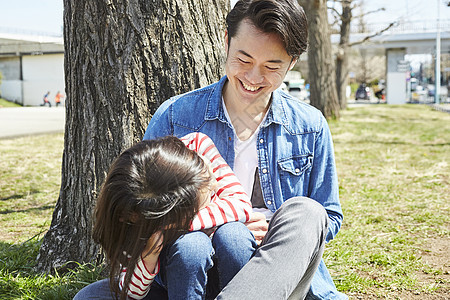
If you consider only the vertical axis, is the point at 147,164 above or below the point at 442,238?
above

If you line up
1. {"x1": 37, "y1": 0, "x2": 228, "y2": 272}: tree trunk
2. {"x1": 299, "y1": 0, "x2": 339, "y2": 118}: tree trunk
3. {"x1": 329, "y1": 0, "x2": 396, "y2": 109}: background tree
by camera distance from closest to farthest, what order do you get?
{"x1": 37, "y1": 0, "x2": 228, "y2": 272}: tree trunk, {"x1": 299, "y1": 0, "x2": 339, "y2": 118}: tree trunk, {"x1": 329, "y1": 0, "x2": 396, "y2": 109}: background tree

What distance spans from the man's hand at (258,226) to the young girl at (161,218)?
3.7 inches

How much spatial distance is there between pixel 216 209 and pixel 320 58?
12265 millimetres

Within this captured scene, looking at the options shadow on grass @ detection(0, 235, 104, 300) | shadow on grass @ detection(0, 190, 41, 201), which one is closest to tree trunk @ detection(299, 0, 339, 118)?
shadow on grass @ detection(0, 190, 41, 201)

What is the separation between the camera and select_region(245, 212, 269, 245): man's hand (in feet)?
6.38

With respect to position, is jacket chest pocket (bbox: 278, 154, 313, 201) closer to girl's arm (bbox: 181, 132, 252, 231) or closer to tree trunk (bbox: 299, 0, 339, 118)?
girl's arm (bbox: 181, 132, 252, 231)

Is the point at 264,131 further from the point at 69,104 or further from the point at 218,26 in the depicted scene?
the point at 69,104

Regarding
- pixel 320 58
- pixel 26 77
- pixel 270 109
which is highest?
pixel 26 77

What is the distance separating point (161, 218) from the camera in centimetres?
171

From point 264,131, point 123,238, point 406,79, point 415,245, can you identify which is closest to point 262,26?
point 264,131

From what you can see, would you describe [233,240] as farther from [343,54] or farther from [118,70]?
[343,54]

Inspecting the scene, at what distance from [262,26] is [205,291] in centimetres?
100

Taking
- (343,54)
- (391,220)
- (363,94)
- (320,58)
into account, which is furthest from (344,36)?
(363,94)

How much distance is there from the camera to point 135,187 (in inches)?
65.9
